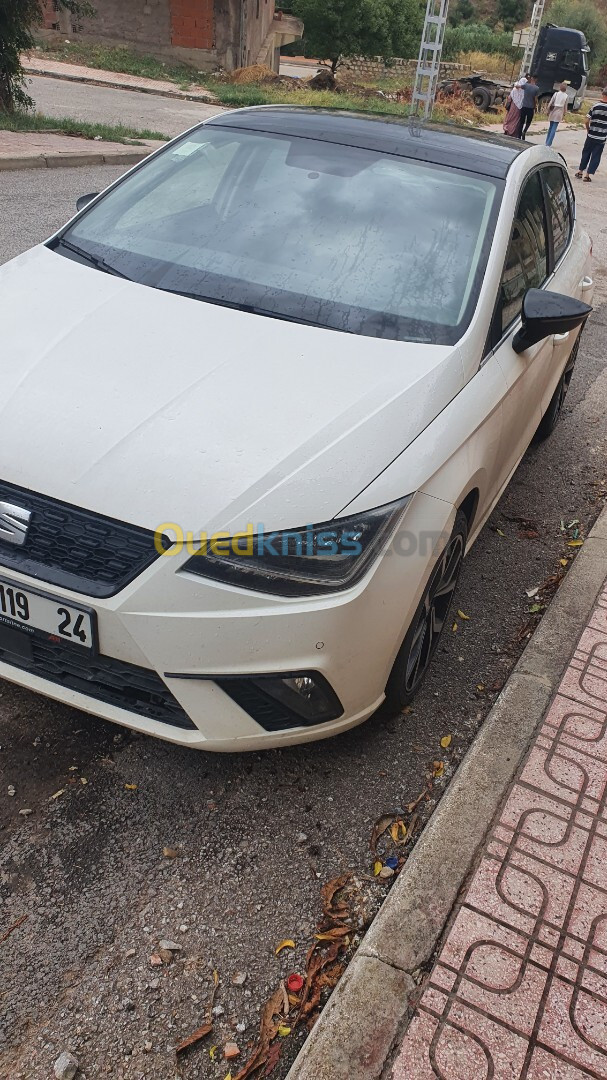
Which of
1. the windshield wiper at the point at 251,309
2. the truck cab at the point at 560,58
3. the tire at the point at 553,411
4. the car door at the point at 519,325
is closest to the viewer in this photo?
the windshield wiper at the point at 251,309

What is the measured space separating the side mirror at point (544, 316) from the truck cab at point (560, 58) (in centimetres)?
2921

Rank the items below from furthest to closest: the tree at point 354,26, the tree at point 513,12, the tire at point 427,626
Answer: the tree at point 513,12 → the tree at point 354,26 → the tire at point 427,626

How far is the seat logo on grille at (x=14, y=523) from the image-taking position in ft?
6.61

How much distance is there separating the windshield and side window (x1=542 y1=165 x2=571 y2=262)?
98 centimetres

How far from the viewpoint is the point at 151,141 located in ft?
41.7

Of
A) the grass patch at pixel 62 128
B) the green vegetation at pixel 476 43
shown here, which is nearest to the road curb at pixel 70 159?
the grass patch at pixel 62 128

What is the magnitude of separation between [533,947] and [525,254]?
2546 mm

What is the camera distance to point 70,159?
33.8 ft

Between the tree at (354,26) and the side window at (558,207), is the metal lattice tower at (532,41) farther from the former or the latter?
the side window at (558,207)

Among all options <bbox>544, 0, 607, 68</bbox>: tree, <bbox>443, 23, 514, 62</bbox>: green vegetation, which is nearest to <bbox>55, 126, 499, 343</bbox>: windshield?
<bbox>443, 23, 514, 62</bbox>: green vegetation

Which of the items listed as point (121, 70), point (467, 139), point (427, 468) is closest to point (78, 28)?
point (121, 70)

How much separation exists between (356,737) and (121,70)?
26.4m

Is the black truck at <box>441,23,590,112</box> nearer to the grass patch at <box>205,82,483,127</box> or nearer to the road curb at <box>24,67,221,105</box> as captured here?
the grass patch at <box>205,82,483,127</box>

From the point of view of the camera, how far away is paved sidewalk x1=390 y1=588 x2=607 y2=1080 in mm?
1772
